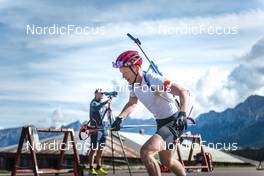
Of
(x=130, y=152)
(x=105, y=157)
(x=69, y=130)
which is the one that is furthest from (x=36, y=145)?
(x=130, y=152)

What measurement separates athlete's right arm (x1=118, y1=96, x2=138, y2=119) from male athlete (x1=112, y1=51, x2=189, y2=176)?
29cm

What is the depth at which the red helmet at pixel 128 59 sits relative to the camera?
8.59 metres

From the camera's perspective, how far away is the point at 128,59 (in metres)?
8.59

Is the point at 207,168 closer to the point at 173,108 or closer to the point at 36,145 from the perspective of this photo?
the point at 36,145

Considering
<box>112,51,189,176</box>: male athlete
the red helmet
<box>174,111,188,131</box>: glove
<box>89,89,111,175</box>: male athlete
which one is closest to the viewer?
<box>174,111,188,131</box>: glove

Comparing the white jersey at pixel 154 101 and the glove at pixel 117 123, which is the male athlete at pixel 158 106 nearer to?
the white jersey at pixel 154 101

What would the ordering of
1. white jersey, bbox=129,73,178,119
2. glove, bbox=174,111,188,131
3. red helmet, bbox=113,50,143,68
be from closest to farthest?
1. glove, bbox=174,111,188,131
2. white jersey, bbox=129,73,178,119
3. red helmet, bbox=113,50,143,68

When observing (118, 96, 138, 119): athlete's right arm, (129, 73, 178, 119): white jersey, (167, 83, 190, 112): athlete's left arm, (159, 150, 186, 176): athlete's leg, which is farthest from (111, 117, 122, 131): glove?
(167, 83, 190, 112): athlete's left arm

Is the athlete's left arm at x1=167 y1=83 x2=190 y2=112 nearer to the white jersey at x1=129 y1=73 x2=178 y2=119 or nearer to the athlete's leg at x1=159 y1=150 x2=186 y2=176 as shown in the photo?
the white jersey at x1=129 y1=73 x2=178 y2=119

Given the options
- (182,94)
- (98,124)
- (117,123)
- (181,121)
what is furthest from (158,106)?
(98,124)

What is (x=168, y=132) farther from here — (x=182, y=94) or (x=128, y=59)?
(x=128, y=59)

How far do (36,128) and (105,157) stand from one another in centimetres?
1299

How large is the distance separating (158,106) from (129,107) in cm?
85

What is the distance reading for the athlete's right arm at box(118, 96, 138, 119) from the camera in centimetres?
920
